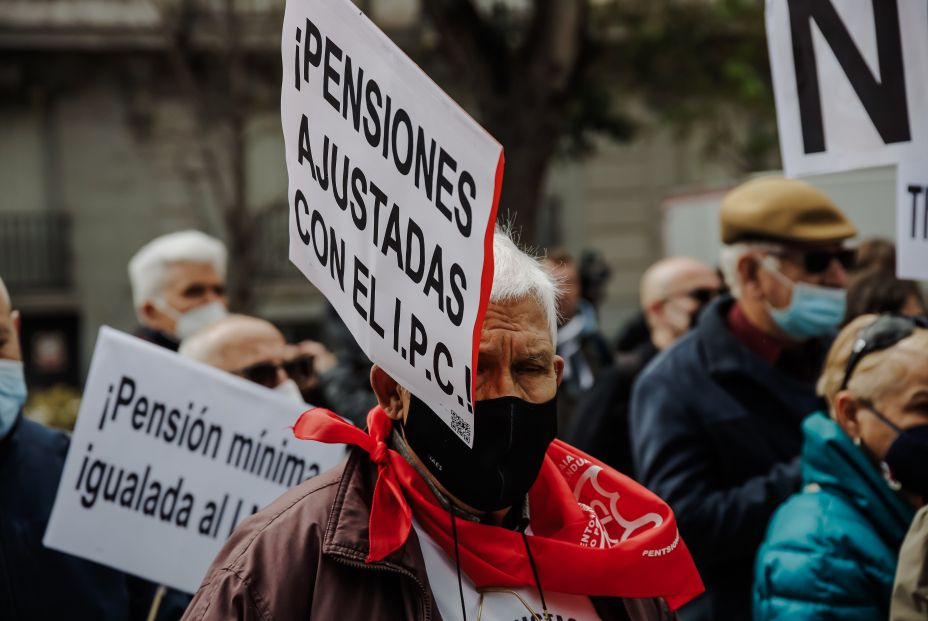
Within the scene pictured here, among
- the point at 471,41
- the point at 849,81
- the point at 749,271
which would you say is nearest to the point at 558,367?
the point at 849,81

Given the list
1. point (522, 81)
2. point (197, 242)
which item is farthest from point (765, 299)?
point (522, 81)

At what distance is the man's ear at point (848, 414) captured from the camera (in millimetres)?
2945

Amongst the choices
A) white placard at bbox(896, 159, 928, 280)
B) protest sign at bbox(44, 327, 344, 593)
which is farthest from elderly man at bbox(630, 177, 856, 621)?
protest sign at bbox(44, 327, 344, 593)

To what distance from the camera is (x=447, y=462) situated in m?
2.12

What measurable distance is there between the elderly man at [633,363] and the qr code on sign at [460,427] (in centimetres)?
272

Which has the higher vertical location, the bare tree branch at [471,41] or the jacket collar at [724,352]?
the bare tree branch at [471,41]

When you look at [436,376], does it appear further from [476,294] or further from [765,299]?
[765,299]

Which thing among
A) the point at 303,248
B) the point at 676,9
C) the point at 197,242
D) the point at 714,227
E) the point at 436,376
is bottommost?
the point at 436,376

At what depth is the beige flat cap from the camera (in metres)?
3.92

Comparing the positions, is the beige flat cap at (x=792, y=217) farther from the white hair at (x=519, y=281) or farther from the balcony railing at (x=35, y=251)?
the balcony railing at (x=35, y=251)

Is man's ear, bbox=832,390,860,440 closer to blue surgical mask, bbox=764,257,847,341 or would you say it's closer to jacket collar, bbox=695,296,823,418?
jacket collar, bbox=695,296,823,418

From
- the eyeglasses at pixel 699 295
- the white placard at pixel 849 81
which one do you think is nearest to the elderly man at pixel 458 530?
the white placard at pixel 849 81

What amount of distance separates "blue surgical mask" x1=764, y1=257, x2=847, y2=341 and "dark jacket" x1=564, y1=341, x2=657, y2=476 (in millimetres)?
1069

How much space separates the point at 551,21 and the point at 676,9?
801 centimetres
